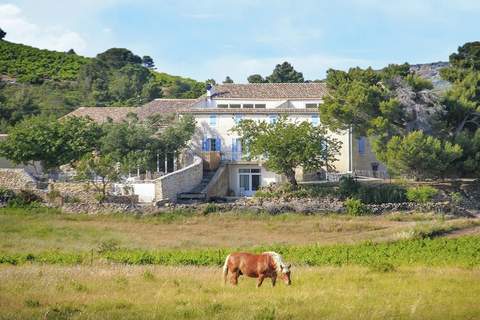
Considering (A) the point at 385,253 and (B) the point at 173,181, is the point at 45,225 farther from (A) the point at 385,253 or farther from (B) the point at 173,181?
(A) the point at 385,253

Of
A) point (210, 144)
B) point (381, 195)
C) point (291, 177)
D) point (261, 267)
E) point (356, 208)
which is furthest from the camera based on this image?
point (210, 144)

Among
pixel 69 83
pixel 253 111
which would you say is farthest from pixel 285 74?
pixel 253 111

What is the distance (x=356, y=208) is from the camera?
1767 inches

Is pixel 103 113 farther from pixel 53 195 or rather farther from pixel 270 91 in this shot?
pixel 53 195

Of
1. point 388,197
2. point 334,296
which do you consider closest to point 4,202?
point 388,197

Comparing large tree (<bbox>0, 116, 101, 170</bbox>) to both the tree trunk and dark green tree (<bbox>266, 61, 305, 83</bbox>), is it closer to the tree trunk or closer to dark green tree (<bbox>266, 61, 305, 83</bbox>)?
the tree trunk

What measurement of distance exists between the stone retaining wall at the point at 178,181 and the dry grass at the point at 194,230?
3.69 meters

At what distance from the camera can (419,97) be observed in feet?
166

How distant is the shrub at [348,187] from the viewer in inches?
1869

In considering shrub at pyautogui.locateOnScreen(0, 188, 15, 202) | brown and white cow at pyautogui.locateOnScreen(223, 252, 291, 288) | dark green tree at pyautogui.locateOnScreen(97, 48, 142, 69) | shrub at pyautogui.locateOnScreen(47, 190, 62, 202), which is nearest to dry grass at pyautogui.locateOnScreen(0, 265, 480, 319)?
brown and white cow at pyautogui.locateOnScreen(223, 252, 291, 288)

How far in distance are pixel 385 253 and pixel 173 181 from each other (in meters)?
19.1

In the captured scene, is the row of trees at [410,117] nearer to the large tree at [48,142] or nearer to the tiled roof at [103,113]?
the large tree at [48,142]

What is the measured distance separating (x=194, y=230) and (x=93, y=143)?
14.7 meters

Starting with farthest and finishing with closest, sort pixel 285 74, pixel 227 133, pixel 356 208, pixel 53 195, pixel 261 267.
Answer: pixel 285 74, pixel 227 133, pixel 53 195, pixel 356 208, pixel 261 267
